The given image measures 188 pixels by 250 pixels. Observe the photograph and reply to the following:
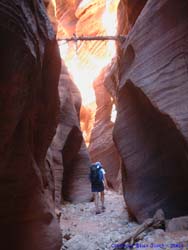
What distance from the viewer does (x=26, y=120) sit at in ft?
15.5

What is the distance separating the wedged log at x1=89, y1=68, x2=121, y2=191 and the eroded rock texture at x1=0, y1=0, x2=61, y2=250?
44.2 ft

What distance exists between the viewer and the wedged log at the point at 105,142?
20.4 m

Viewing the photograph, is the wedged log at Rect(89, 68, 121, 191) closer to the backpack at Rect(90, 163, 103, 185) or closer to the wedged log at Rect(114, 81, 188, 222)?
the backpack at Rect(90, 163, 103, 185)

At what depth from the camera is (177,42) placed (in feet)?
24.1

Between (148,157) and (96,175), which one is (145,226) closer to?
(148,157)

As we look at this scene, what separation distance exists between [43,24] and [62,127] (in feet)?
30.4

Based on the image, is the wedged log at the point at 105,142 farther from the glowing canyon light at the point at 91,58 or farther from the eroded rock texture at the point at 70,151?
the eroded rock texture at the point at 70,151

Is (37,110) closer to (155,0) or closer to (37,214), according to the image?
(37,214)

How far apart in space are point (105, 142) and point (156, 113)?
14.4 meters

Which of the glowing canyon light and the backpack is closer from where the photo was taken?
the backpack

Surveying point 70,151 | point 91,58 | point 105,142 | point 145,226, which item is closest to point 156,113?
point 145,226

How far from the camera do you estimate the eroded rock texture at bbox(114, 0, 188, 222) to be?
7.05 metres

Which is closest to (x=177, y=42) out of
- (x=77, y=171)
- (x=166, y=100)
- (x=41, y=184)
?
(x=166, y=100)

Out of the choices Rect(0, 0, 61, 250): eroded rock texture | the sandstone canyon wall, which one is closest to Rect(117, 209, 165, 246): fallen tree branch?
Rect(0, 0, 61, 250): eroded rock texture
